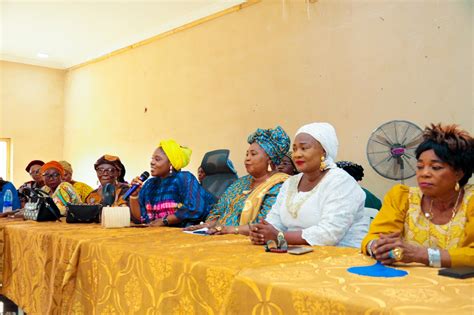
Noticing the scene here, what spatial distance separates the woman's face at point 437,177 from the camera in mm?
1645

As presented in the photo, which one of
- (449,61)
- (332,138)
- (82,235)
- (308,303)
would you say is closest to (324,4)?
(449,61)

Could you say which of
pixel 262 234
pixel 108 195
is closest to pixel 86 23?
pixel 108 195

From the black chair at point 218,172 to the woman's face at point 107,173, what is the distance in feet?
2.99

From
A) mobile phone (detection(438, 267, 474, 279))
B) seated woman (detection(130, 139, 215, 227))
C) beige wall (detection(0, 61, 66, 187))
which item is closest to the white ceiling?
beige wall (detection(0, 61, 66, 187))

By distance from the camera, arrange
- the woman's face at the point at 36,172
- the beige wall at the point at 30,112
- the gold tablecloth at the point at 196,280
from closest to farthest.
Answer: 1. the gold tablecloth at the point at 196,280
2. the woman's face at the point at 36,172
3. the beige wall at the point at 30,112

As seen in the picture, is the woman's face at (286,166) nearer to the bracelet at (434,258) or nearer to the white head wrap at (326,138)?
the white head wrap at (326,138)

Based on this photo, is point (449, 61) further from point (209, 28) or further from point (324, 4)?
point (209, 28)

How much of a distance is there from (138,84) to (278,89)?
2879 millimetres

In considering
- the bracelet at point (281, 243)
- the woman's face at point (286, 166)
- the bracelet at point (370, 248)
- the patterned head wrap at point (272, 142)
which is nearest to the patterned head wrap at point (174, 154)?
the patterned head wrap at point (272, 142)

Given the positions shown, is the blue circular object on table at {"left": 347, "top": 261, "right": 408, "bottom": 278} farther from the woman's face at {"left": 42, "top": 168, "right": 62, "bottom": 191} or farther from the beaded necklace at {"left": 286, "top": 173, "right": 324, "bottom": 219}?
the woman's face at {"left": 42, "top": 168, "right": 62, "bottom": 191}

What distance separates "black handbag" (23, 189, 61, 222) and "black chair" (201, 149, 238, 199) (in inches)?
58.9

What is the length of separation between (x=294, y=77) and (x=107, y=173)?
2.17 m

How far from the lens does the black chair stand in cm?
447

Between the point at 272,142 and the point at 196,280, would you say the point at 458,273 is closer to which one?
the point at 196,280
